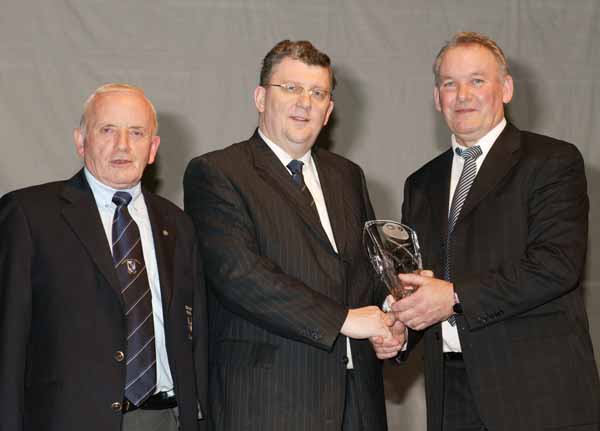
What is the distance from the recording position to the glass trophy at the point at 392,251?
307cm

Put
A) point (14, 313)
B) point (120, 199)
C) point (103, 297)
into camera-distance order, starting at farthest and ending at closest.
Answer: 1. point (120, 199)
2. point (103, 297)
3. point (14, 313)

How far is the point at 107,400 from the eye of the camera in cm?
264

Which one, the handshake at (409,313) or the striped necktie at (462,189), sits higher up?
the striped necktie at (462,189)

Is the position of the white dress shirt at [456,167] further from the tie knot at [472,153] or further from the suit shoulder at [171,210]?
the suit shoulder at [171,210]

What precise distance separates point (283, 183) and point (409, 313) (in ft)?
2.10

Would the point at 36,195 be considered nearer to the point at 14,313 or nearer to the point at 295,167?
the point at 14,313

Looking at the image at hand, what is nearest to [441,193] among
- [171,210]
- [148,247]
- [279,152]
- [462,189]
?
[462,189]

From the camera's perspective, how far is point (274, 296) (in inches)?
116

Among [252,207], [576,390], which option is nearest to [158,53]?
[252,207]

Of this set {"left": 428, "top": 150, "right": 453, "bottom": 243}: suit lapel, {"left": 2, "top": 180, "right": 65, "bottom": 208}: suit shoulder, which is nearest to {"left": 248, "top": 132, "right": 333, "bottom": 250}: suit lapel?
{"left": 428, "top": 150, "right": 453, "bottom": 243}: suit lapel

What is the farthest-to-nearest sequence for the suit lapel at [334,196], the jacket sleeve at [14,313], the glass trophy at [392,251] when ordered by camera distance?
the suit lapel at [334,196] → the glass trophy at [392,251] → the jacket sleeve at [14,313]

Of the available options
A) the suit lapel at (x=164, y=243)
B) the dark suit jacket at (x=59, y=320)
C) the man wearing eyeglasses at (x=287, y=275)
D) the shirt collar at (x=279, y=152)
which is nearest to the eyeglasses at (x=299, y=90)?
the man wearing eyeglasses at (x=287, y=275)

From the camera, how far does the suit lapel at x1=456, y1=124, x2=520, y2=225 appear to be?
10.6ft

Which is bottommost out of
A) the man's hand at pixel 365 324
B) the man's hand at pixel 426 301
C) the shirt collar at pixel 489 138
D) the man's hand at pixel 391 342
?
the man's hand at pixel 391 342
